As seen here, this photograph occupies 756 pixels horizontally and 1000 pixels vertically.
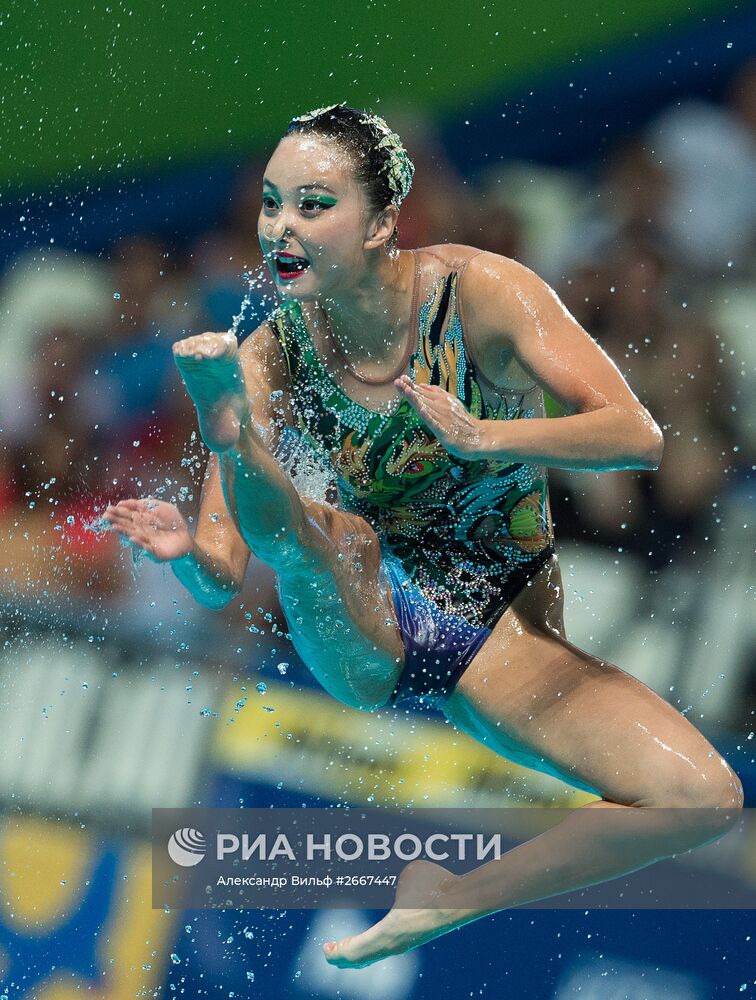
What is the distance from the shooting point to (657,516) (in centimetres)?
316

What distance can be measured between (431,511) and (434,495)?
0.13 ft

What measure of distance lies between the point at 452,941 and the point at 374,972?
0.19 m

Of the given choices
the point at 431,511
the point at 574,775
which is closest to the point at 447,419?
the point at 431,511

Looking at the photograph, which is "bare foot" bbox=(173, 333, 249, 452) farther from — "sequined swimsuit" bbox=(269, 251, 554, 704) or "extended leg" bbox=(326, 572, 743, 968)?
"extended leg" bbox=(326, 572, 743, 968)

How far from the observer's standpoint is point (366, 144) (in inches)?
81.1

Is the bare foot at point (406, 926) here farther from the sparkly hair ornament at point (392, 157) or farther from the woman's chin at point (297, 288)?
the sparkly hair ornament at point (392, 157)

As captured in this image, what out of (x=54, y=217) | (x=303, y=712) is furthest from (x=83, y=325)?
(x=303, y=712)

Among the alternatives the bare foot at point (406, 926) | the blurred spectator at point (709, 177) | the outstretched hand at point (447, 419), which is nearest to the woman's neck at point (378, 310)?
the outstretched hand at point (447, 419)

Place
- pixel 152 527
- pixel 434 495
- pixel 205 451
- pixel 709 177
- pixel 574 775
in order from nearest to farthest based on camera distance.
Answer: pixel 152 527
pixel 574 775
pixel 434 495
pixel 709 177
pixel 205 451

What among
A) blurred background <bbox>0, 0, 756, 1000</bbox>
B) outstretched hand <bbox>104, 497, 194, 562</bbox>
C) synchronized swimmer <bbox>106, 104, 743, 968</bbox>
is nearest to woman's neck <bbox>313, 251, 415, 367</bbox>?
synchronized swimmer <bbox>106, 104, 743, 968</bbox>

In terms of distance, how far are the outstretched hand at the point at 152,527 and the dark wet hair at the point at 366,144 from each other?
58 cm

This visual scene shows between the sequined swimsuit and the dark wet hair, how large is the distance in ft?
0.43

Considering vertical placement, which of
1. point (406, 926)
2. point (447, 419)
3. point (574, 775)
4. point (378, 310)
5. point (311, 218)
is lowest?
point (406, 926)

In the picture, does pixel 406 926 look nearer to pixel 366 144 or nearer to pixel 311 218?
pixel 311 218
